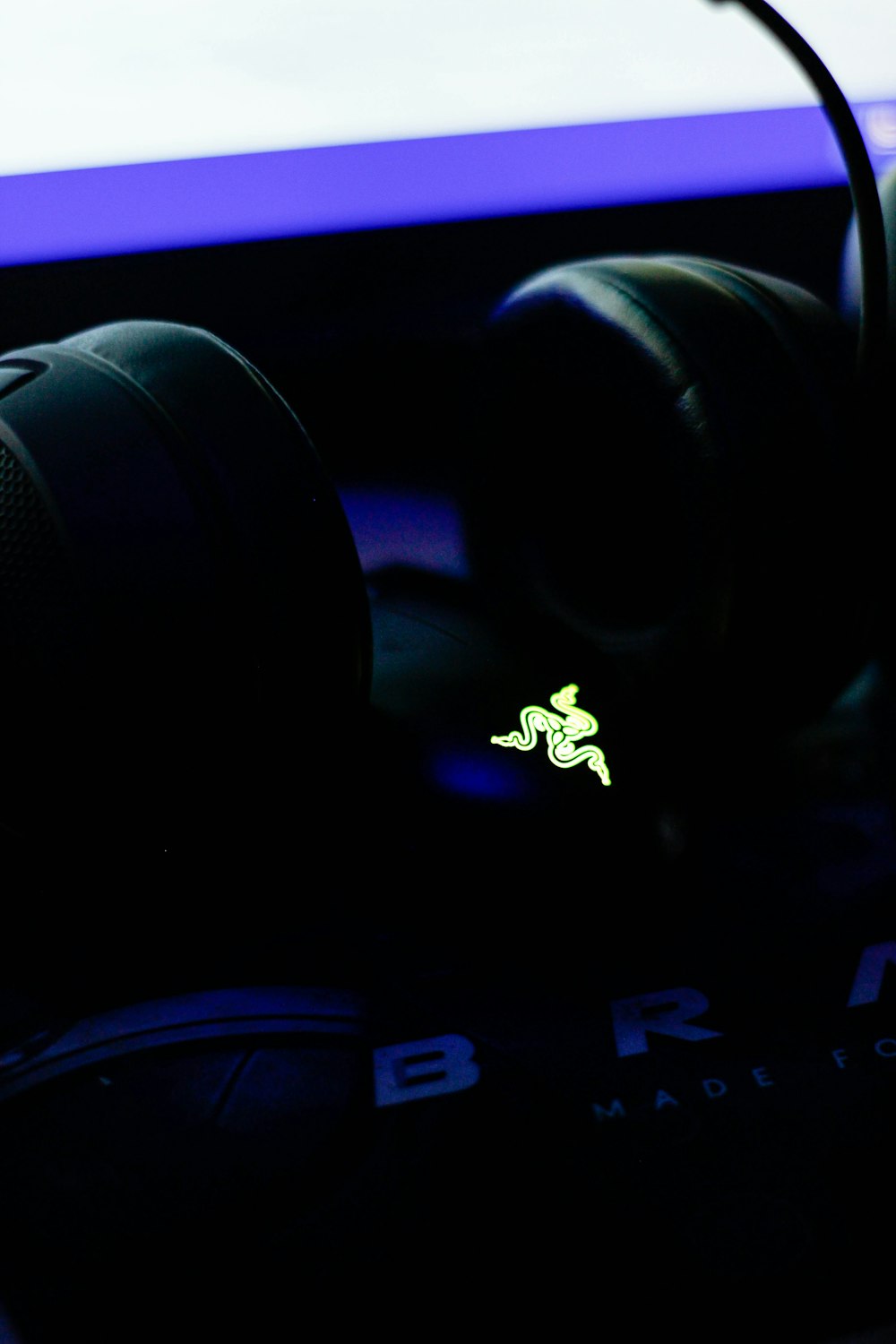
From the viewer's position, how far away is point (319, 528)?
53 cm

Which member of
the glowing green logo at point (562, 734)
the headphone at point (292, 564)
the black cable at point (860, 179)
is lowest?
the glowing green logo at point (562, 734)

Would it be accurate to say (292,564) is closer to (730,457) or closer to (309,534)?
(309,534)

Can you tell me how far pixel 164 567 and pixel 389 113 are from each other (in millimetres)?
704

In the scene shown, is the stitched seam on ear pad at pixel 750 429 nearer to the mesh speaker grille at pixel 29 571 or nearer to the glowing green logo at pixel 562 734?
the glowing green logo at pixel 562 734

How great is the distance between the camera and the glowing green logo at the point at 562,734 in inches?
25.8

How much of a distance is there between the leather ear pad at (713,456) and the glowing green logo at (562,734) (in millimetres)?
49

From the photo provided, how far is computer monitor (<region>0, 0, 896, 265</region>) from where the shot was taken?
3.12 ft

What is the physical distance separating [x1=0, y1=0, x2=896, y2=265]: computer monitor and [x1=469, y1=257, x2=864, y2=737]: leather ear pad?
1.15 ft

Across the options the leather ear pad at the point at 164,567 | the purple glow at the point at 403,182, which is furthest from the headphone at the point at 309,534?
the purple glow at the point at 403,182

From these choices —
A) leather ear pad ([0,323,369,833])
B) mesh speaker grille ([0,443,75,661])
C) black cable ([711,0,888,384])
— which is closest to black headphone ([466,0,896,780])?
black cable ([711,0,888,384])

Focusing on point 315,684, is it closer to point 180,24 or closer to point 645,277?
point 645,277

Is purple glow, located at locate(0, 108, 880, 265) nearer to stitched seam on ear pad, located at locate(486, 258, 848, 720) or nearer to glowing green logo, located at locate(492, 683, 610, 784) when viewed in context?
stitched seam on ear pad, located at locate(486, 258, 848, 720)

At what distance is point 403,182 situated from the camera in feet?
3.47

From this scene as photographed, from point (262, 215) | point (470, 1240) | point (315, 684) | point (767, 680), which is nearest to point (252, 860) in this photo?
point (315, 684)
